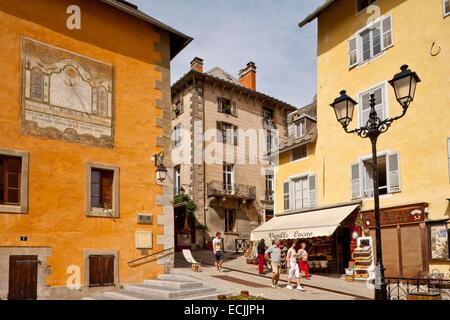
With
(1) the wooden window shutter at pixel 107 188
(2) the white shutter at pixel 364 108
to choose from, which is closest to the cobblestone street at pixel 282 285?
(1) the wooden window shutter at pixel 107 188

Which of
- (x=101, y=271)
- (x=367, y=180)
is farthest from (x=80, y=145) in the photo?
(x=367, y=180)

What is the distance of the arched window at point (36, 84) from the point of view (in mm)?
12844

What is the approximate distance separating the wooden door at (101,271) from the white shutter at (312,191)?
10.3 metres

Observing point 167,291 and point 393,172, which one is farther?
point 393,172

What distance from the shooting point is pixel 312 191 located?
69.0 ft

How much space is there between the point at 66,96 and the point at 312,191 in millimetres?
11894

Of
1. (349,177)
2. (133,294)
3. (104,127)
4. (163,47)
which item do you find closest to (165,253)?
(133,294)

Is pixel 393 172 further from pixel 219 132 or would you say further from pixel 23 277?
pixel 219 132

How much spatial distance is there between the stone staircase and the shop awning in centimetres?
614

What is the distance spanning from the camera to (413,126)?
16.5 meters

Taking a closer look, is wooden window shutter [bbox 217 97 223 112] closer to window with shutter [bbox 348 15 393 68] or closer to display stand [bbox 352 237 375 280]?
window with shutter [bbox 348 15 393 68]

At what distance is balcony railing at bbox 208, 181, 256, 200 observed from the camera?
30.2 meters
